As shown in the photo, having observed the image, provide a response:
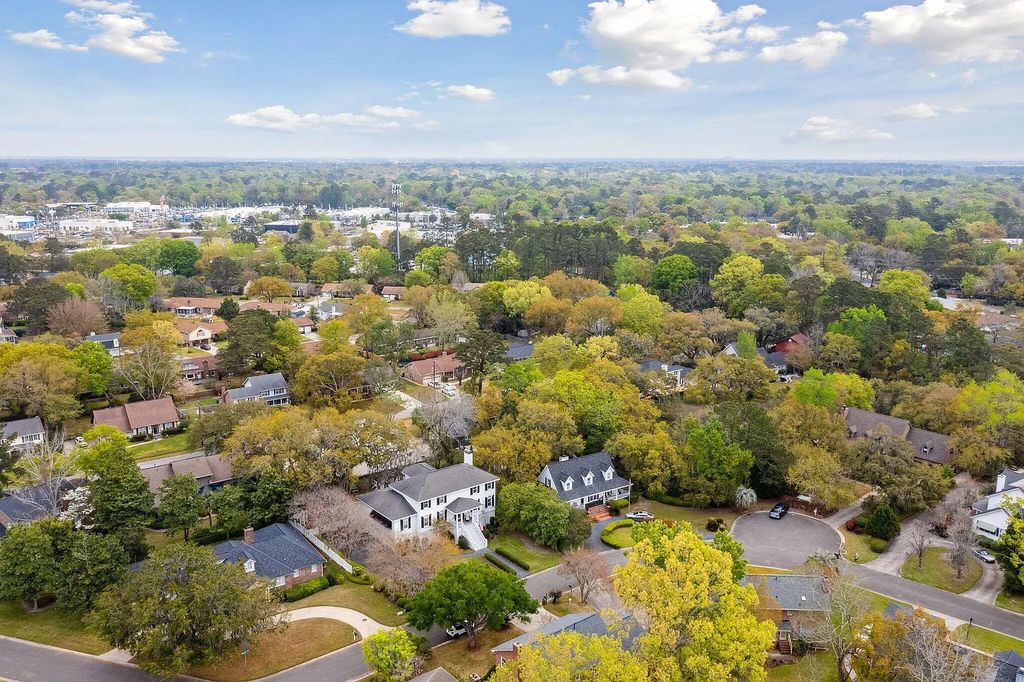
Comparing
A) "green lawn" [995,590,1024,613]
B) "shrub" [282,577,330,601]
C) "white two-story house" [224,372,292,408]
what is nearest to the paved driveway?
"green lawn" [995,590,1024,613]

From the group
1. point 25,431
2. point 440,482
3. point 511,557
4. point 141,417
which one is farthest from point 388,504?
point 25,431

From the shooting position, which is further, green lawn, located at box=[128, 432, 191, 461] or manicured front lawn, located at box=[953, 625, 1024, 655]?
green lawn, located at box=[128, 432, 191, 461]

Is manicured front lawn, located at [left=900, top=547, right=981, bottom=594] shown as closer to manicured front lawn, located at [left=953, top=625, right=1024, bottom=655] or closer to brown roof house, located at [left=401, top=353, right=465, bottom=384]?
manicured front lawn, located at [left=953, top=625, right=1024, bottom=655]

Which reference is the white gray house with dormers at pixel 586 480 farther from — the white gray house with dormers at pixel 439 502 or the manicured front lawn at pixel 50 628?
the manicured front lawn at pixel 50 628

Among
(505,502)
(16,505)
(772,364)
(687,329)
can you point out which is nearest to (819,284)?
(772,364)

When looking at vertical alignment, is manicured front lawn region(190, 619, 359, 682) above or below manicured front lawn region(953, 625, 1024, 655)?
below

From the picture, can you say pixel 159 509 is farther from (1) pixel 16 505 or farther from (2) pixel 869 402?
(2) pixel 869 402

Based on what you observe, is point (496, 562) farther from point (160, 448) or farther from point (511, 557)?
point (160, 448)
